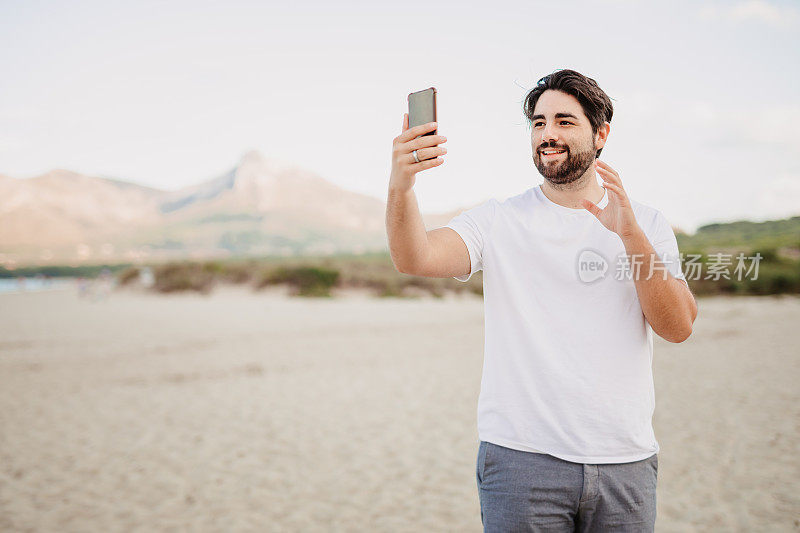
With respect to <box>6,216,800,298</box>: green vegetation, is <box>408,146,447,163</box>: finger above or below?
above

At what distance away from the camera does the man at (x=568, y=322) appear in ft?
5.09

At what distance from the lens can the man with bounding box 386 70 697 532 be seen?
155cm

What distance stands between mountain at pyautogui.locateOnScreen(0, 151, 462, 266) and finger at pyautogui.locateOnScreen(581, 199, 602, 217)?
96307 mm

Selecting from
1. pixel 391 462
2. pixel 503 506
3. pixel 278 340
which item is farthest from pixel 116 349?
pixel 503 506

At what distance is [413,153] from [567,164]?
1.72 feet

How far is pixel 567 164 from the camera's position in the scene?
1657mm

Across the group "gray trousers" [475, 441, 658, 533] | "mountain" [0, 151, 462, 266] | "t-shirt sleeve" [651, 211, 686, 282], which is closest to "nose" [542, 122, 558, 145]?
"t-shirt sleeve" [651, 211, 686, 282]

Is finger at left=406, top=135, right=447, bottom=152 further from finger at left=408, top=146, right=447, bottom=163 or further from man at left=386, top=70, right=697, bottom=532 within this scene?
man at left=386, top=70, right=697, bottom=532

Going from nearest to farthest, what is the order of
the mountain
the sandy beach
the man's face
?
the man's face → the sandy beach → the mountain

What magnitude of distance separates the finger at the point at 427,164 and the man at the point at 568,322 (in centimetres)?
8

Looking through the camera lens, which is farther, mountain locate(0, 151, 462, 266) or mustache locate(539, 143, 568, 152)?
mountain locate(0, 151, 462, 266)

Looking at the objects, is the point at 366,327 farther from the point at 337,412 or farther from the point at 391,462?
the point at 391,462

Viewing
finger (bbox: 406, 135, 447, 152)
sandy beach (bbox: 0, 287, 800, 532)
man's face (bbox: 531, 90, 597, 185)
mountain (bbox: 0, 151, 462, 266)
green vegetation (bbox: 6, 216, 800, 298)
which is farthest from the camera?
mountain (bbox: 0, 151, 462, 266)

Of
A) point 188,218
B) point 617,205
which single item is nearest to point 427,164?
point 617,205
